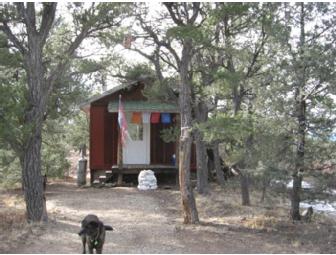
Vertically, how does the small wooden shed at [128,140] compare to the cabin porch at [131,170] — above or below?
above

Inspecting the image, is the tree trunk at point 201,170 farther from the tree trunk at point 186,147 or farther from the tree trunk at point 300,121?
the tree trunk at point 300,121

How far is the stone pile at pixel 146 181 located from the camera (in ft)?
60.5

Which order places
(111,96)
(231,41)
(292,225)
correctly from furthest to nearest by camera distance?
(111,96), (231,41), (292,225)

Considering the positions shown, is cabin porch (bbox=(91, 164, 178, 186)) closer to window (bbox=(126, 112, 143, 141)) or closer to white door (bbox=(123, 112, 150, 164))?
white door (bbox=(123, 112, 150, 164))

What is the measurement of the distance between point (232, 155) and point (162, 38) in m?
3.43

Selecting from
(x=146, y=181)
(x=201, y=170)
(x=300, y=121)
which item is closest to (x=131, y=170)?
(x=146, y=181)

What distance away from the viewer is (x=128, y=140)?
20250 mm

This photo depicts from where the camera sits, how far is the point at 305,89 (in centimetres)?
1005

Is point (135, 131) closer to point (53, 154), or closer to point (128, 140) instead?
point (128, 140)

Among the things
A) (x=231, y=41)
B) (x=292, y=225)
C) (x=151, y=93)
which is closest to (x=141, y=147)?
(x=151, y=93)

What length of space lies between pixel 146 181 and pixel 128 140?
2469 mm

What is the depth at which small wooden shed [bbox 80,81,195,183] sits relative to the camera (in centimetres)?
1972

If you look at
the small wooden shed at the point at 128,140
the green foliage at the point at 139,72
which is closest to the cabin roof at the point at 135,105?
the small wooden shed at the point at 128,140

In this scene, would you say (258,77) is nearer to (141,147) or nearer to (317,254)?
(317,254)
